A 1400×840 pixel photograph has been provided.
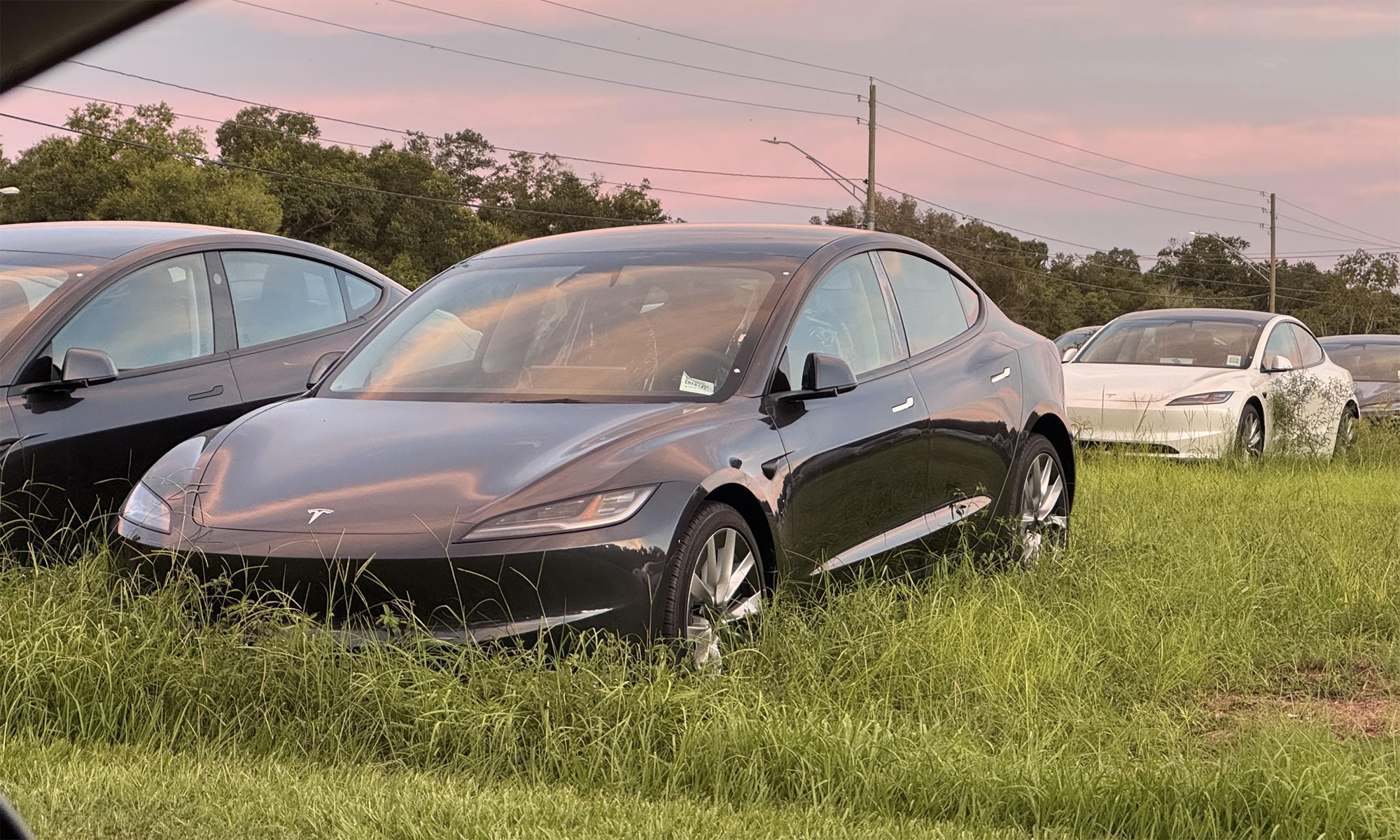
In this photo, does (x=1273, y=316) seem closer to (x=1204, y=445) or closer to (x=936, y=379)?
(x=1204, y=445)

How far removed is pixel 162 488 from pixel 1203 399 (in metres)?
9.67

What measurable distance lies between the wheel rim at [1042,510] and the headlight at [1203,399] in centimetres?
556

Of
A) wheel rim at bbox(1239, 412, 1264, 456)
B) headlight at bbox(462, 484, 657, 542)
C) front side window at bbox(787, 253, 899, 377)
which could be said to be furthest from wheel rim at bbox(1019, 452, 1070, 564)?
wheel rim at bbox(1239, 412, 1264, 456)

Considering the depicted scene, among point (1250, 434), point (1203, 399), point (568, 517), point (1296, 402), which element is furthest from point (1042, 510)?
point (1296, 402)

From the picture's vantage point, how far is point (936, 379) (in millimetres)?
6312

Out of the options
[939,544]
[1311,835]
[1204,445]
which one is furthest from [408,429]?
[1204,445]

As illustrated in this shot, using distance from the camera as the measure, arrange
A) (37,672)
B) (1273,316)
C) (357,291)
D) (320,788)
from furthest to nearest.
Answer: (1273,316) < (357,291) < (37,672) < (320,788)

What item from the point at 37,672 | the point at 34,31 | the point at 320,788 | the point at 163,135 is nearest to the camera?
the point at 34,31

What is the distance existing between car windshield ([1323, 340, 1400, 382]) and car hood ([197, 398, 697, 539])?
1655 cm

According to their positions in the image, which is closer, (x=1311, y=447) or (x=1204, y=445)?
(x=1204, y=445)

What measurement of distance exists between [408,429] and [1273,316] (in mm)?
11408

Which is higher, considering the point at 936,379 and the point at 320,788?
the point at 936,379

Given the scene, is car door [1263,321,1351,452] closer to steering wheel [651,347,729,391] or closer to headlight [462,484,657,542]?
steering wheel [651,347,729,391]

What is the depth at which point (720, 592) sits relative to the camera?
15.5ft
